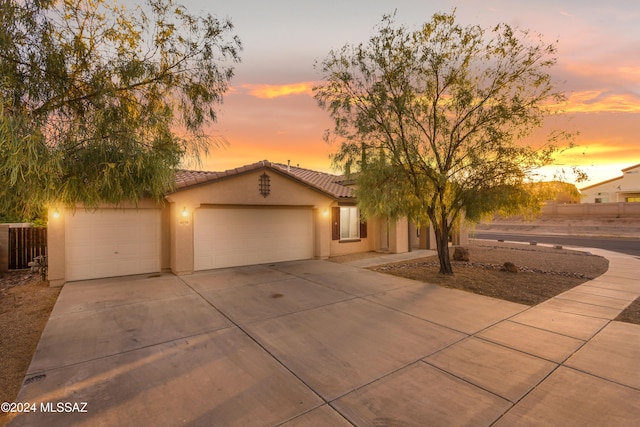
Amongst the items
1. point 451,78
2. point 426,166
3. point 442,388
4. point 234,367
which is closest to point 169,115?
point 234,367

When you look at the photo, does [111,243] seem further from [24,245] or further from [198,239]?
[24,245]

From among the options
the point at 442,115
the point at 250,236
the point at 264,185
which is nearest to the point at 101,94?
the point at 264,185

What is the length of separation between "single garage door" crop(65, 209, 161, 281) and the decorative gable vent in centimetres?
359

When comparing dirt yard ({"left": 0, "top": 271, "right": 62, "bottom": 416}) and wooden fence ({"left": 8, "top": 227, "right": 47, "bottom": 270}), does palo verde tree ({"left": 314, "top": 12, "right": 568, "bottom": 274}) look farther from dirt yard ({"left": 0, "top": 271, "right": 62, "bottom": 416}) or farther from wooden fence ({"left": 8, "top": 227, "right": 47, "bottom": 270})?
wooden fence ({"left": 8, "top": 227, "right": 47, "bottom": 270})

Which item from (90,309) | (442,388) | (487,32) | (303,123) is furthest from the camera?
(303,123)

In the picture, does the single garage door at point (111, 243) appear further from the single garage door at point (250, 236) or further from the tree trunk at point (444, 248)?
the tree trunk at point (444, 248)

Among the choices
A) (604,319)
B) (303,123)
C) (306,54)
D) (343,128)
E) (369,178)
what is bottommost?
(604,319)

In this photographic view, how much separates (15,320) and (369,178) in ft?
29.7

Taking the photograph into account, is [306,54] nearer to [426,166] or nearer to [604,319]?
[426,166]

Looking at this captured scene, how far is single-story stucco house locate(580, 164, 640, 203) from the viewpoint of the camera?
A: 42594 mm

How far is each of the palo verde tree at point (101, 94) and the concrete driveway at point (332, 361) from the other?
2430 millimetres

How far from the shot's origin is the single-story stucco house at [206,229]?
8.90 meters

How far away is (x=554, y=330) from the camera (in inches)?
206

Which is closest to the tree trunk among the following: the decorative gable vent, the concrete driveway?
the concrete driveway
